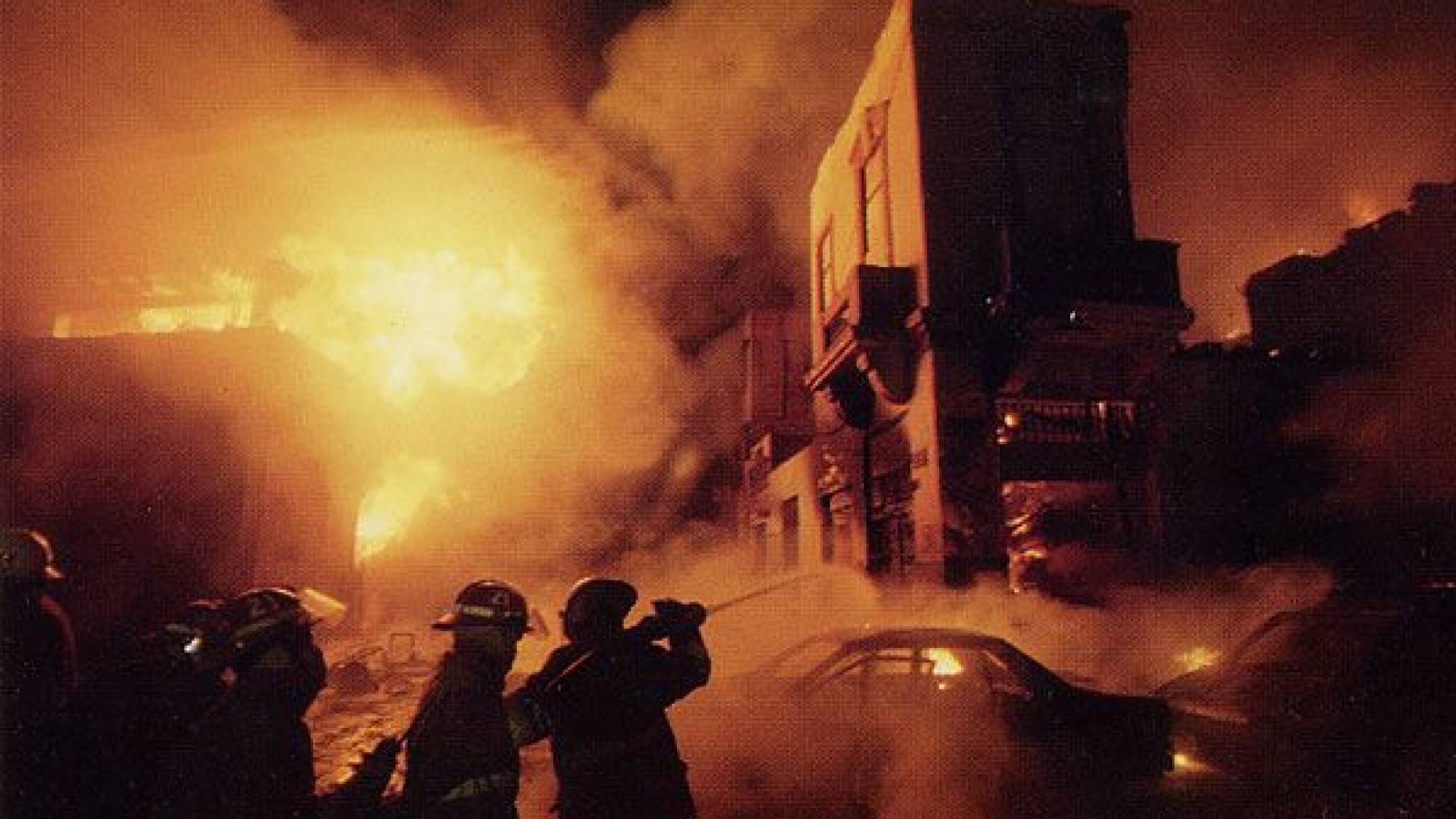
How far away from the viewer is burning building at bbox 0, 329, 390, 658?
1083 cm

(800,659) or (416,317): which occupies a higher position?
(416,317)

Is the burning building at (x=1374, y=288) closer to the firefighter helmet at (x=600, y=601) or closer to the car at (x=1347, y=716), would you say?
the car at (x=1347, y=716)

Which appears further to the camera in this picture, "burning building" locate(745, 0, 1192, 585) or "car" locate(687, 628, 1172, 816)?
"burning building" locate(745, 0, 1192, 585)

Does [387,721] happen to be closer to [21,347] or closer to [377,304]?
[21,347]

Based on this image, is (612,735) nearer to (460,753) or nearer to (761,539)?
(460,753)

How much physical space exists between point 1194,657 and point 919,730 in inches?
313

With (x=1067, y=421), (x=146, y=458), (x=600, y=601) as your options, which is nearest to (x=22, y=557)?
(x=600, y=601)

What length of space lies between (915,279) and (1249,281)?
1875 centimetres

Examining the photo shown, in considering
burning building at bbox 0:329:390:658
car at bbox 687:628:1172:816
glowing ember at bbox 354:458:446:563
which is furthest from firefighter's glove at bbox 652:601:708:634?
glowing ember at bbox 354:458:446:563

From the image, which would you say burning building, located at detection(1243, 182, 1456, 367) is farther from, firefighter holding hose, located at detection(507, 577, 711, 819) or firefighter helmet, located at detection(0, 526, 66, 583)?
firefighter helmet, located at detection(0, 526, 66, 583)

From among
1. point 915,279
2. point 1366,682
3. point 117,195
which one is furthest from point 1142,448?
point 117,195

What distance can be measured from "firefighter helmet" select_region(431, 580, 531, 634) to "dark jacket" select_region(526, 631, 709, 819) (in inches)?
9.0

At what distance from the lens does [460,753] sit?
273 centimetres

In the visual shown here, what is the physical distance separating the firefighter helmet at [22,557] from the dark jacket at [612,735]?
73.7 inches
